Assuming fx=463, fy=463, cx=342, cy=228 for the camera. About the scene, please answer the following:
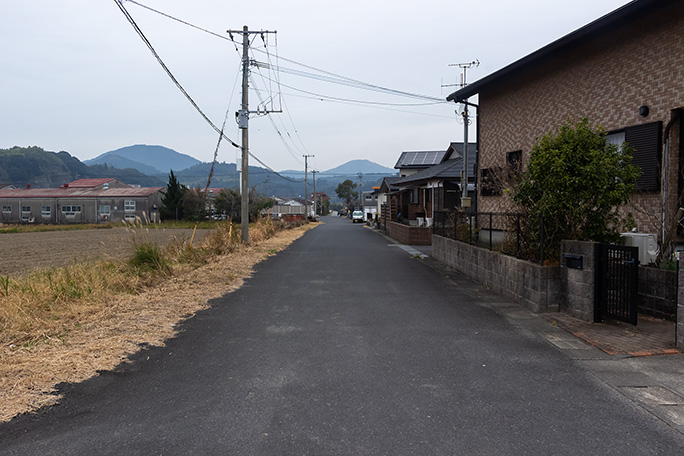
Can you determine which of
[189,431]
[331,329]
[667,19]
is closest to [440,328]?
[331,329]

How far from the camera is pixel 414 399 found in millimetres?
4012

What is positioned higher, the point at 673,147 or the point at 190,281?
the point at 673,147

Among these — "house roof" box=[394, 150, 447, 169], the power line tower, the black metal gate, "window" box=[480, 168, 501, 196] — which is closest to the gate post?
the black metal gate

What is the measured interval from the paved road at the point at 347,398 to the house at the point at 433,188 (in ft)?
44.7

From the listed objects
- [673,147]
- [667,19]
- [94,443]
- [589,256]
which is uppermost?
[667,19]

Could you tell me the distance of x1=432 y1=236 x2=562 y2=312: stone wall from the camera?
725 cm

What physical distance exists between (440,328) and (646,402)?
9.20 ft

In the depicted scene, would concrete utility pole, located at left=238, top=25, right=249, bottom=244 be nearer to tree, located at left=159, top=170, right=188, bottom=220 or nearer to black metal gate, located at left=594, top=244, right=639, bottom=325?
black metal gate, located at left=594, top=244, right=639, bottom=325

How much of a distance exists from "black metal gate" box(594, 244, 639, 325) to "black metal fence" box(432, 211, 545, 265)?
3.36 feet

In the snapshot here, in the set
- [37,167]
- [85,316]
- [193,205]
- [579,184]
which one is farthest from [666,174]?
[37,167]

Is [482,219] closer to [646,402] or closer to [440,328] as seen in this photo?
[440,328]

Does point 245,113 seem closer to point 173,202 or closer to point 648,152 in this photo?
point 648,152

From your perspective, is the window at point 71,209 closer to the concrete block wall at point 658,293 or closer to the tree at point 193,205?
the tree at point 193,205

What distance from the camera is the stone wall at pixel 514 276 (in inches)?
285
